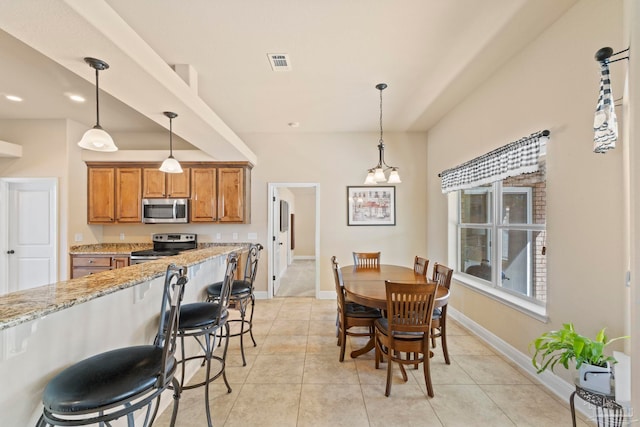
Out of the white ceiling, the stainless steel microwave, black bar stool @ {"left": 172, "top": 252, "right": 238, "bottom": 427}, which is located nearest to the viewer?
the white ceiling

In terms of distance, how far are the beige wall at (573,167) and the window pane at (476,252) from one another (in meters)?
0.58

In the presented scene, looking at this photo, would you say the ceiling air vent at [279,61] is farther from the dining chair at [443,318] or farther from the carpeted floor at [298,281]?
the carpeted floor at [298,281]

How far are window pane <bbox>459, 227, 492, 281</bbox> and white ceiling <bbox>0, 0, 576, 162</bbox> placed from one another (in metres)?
1.76

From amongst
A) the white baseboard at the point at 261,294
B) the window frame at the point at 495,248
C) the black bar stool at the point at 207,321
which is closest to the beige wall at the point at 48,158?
the white baseboard at the point at 261,294

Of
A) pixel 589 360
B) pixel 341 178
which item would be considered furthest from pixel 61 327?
pixel 341 178

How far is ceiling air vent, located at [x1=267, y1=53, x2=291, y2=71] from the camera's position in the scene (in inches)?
101

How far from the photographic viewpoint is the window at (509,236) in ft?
8.15

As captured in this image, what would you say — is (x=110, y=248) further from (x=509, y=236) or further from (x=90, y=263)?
(x=509, y=236)

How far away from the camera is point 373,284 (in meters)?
2.67

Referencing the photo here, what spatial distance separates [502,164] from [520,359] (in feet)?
6.07

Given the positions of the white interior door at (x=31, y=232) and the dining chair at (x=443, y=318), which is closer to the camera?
the dining chair at (x=443, y=318)

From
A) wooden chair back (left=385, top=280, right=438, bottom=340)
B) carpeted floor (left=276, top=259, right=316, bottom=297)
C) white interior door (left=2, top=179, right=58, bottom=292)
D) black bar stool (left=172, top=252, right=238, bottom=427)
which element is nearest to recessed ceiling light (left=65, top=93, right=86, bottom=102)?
white interior door (left=2, top=179, right=58, bottom=292)

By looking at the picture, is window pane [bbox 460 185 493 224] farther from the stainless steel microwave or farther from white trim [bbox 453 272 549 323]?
the stainless steel microwave

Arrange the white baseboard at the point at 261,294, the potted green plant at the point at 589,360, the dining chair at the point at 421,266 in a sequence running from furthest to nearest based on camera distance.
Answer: the white baseboard at the point at 261,294, the dining chair at the point at 421,266, the potted green plant at the point at 589,360
